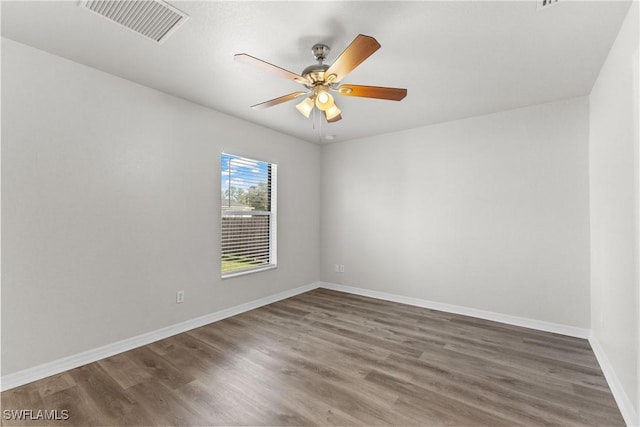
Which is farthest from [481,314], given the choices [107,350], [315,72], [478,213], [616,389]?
[107,350]

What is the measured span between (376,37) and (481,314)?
10.9ft

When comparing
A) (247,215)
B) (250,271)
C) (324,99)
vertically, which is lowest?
(250,271)

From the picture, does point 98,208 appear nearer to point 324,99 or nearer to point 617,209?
point 324,99

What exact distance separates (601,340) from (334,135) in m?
3.78

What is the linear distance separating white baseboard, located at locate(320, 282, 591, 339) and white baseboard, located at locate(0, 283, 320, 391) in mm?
1773

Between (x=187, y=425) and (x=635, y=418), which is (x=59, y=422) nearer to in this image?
(x=187, y=425)

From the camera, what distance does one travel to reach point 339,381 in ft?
6.99

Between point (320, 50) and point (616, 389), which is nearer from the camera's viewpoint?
point (616, 389)

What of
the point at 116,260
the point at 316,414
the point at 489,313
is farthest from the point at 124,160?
the point at 489,313

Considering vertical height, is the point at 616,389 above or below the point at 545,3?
below

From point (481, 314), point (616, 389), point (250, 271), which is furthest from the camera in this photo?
point (250, 271)

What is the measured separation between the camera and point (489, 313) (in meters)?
3.44

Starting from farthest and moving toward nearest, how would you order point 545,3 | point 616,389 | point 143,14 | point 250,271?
point 250,271 → point 616,389 → point 143,14 → point 545,3

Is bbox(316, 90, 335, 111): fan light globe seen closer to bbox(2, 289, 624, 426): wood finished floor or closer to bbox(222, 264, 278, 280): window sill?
bbox(2, 289, 624, 426): wood finished floor
